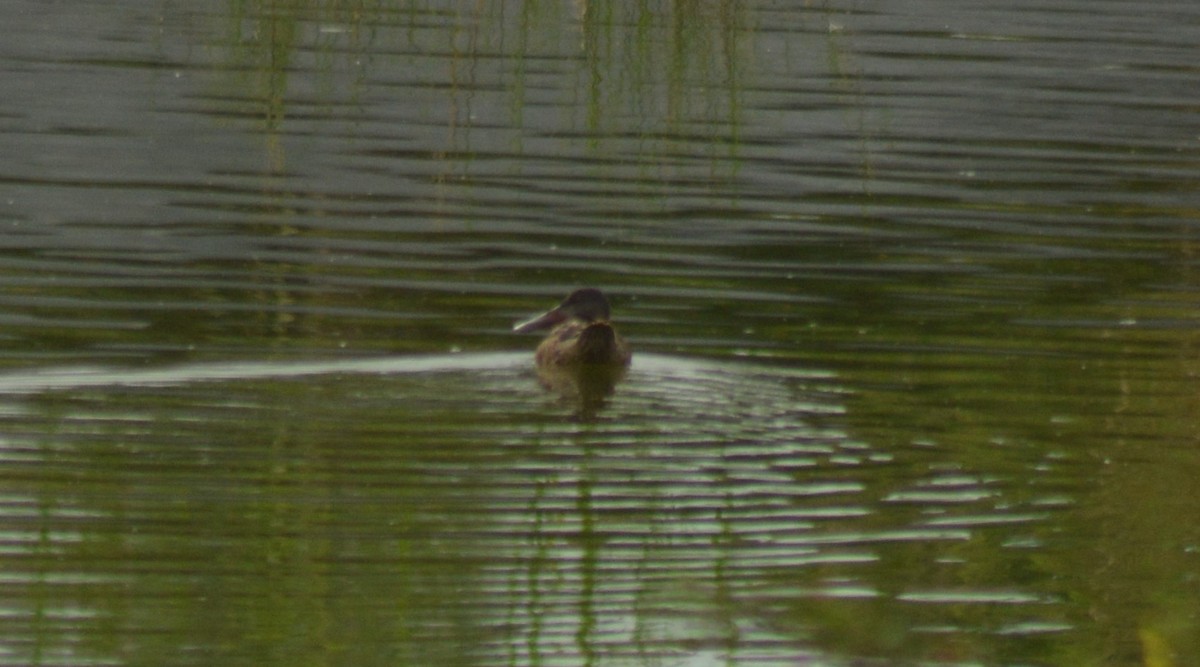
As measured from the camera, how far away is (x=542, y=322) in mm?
10625

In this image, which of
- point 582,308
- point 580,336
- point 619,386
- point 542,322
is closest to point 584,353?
point 580,336

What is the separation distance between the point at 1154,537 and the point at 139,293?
4.87m

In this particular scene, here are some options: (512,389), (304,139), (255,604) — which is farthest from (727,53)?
(255,604)

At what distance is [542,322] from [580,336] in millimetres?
692

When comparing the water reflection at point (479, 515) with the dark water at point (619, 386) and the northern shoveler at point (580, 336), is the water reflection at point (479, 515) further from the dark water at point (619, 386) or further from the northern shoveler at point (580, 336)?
the northern shoveler at point (580, 336)

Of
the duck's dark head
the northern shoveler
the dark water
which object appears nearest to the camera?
the dark water

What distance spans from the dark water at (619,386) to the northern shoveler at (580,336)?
0.15 meters

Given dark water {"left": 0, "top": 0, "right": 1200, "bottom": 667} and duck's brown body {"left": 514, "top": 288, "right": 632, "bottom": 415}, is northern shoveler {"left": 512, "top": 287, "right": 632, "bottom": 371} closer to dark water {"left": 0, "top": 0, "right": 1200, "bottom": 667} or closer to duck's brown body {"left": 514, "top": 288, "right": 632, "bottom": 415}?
duck's brown body {"left": 514, "top": 288, "right": 632, "bottom": 415}

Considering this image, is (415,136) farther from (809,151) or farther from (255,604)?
(255,604)

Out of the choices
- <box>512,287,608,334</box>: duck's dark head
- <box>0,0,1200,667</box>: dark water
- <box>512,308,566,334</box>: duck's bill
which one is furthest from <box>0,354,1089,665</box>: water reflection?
<box>512,308,566,334</box>: duck's bill

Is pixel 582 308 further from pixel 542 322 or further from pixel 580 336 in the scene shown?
pixel 580 336

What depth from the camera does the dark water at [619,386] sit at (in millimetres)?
6715

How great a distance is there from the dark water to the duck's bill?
0.08 m

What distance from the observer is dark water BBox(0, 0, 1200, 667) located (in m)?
6.71
